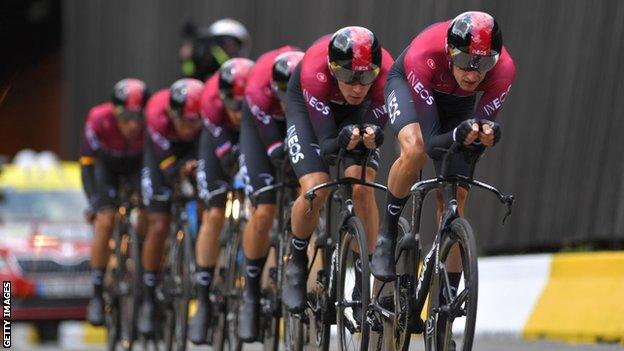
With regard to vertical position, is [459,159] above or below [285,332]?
above

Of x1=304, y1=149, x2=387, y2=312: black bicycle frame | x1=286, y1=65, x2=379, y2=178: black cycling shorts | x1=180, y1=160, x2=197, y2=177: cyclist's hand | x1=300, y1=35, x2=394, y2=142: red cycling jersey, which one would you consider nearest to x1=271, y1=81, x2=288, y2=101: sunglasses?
x1=286, y1=65, x2=379, y2=178: black cycling shorts

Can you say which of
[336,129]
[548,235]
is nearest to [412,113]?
[336,129]

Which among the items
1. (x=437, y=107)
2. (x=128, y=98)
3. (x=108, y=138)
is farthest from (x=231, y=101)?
(x=108, y=138)

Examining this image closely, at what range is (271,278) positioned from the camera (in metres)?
9.88

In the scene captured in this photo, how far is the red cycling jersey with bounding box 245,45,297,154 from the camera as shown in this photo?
32.8ft

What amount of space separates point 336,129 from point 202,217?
3685mm

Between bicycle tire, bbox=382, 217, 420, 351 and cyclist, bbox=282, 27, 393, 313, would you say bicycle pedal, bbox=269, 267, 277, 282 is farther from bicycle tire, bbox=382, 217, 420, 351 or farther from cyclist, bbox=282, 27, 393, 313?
bicycle tire, bbox=382, 217, 420, 351

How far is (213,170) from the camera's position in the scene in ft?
37.9

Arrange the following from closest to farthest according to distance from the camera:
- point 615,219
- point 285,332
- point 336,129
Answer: point 336,129
point 285,332
point 615,219

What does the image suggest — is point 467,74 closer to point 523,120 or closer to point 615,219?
point 615,219

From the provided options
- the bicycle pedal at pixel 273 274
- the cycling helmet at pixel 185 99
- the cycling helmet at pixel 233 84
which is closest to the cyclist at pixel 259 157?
the bicycle pedal at pixel 273 274

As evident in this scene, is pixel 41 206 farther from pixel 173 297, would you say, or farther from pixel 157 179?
pixel 173 297

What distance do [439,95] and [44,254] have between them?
903 centimetres

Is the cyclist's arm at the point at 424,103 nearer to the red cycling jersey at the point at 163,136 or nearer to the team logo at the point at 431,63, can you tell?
the team logo at the point at 431,63
